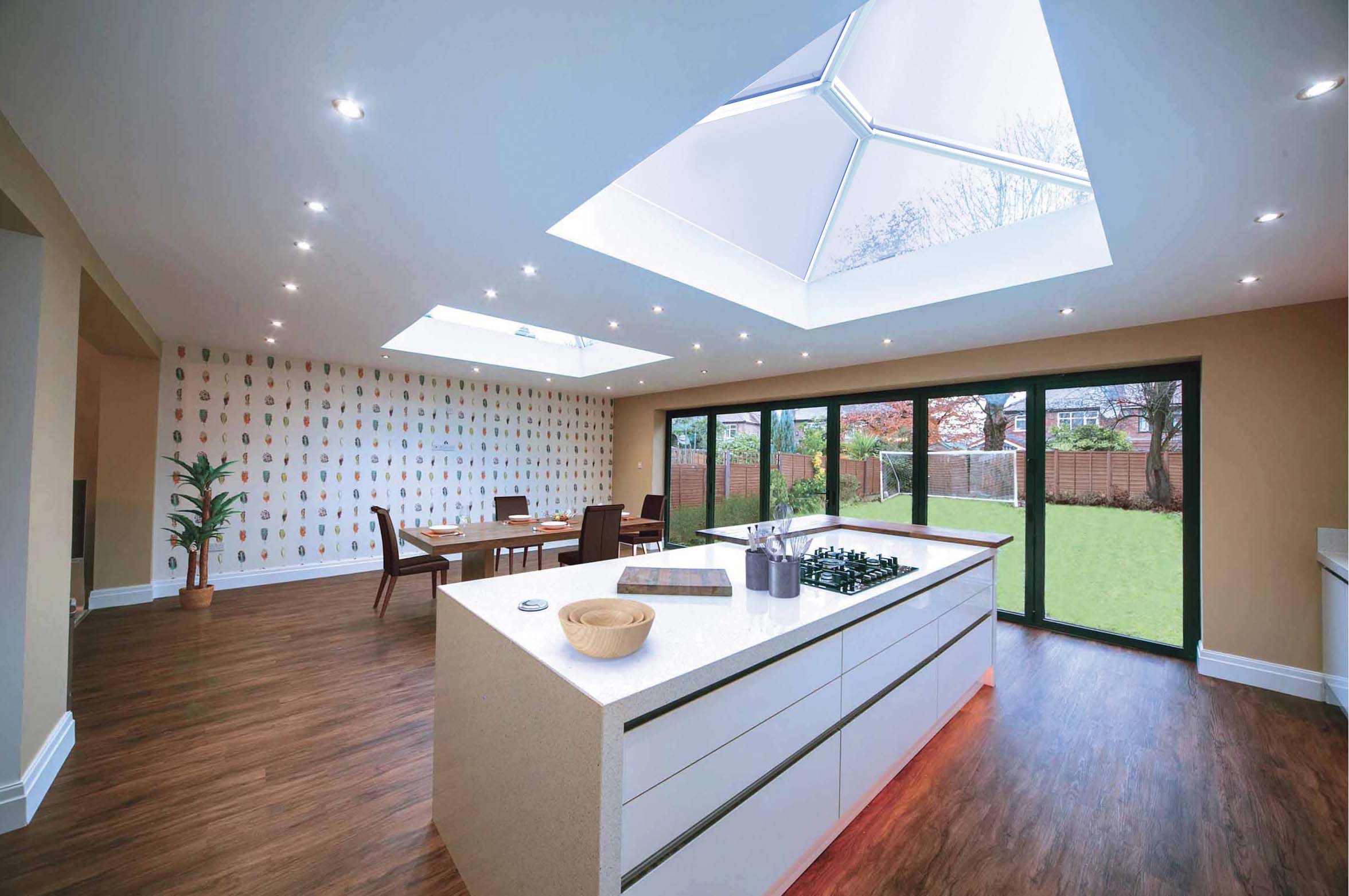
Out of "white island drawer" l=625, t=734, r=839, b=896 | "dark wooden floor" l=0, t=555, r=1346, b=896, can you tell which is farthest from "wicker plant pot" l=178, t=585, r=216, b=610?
Result: "white island drawer" l=625, t=734, r=839, b=896

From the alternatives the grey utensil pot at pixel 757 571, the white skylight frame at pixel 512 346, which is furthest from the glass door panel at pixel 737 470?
the grey utensil pot at pixel 757 571

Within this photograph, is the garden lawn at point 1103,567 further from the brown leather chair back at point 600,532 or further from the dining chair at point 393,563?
the dining chair at point 393,563

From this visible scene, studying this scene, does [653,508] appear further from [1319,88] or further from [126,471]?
[1319,88]

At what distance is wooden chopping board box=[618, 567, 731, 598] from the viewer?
1716 mm

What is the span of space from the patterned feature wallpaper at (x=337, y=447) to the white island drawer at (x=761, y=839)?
572cm

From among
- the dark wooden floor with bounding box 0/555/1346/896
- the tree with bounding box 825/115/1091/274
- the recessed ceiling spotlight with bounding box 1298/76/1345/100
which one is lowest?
the dark wooden floor with bounding box 0/555/1346/896

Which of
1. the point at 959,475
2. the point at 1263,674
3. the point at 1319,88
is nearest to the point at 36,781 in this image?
the point at 1319,88

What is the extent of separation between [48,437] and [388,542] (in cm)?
218

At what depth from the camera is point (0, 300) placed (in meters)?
1.77

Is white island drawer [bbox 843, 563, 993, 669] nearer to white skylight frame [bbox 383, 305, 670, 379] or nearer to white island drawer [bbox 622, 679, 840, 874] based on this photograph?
white island drawer [bbox 622, 679, 840, 874]

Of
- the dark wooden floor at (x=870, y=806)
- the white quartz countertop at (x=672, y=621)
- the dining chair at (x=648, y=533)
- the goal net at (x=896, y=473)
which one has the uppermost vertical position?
the goal net at (x=896, y=473)

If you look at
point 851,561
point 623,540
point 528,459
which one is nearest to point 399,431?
point 528,459

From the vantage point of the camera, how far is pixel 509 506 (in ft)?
18.5

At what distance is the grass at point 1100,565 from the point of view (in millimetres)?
3545
